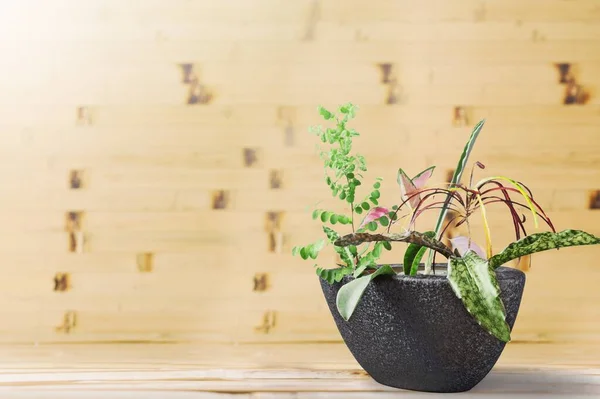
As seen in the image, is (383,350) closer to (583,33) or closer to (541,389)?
(541,389)

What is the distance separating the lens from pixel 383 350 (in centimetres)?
80

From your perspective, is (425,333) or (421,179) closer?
(425,333)

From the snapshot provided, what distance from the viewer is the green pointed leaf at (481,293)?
713 millimetres

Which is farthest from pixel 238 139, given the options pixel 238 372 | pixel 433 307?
pixel 433 307

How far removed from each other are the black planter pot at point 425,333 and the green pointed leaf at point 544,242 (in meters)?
0.03

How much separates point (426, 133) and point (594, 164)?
0.33 meters

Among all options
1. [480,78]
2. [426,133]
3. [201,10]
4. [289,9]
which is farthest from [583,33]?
[201,10]

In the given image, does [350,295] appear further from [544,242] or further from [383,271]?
[544,242]

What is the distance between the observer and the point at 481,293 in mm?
726

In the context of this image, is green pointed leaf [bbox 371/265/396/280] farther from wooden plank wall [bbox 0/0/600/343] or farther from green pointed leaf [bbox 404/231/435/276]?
wooden plank wall [bbox 0/0/600/343]

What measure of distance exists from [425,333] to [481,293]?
8 cm

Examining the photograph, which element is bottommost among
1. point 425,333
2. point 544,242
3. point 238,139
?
point 425,333

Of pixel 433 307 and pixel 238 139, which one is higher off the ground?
pixel 238 139

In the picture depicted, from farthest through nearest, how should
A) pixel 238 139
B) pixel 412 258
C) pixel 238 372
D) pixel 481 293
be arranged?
pixel 238 139 → pixel 238 372 → pixel 412 258 → pixel 481 293
